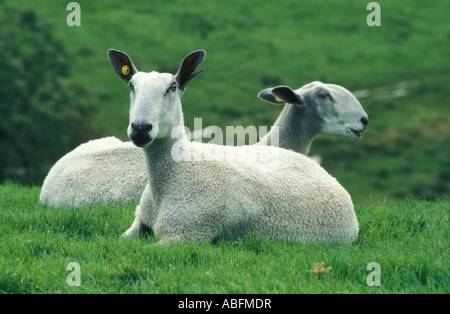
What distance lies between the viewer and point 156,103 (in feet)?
20.0

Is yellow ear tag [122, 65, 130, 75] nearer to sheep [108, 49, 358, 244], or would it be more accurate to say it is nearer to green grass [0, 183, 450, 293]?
sheep [108, 49, 358, 244]

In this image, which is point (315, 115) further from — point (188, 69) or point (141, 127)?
point (141, 127)

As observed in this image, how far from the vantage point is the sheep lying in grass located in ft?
28.2

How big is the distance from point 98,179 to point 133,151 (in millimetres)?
678

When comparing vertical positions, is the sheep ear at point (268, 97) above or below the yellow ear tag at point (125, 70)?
below

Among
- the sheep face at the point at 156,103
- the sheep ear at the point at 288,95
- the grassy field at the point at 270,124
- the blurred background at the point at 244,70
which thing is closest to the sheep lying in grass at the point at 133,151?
the sheep ear at the point at 288,95

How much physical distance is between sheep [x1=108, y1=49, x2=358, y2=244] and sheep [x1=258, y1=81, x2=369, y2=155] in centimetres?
216

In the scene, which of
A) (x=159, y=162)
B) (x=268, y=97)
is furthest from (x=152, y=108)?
(x=268, y=97)

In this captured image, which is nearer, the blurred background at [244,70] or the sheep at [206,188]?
the sheep at [206,188]

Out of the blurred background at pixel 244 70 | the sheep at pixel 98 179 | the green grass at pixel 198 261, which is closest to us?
the green grass at pixel 198 261

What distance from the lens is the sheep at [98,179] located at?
8.56 metres

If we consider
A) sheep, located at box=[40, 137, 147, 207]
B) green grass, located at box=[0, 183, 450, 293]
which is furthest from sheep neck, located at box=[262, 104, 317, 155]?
green grass, located at box=[0, 183, 450, 293]

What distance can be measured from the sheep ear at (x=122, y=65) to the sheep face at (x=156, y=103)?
51 mm

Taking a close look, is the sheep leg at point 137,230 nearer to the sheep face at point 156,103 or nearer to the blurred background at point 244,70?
the sheep face at point 156,103
